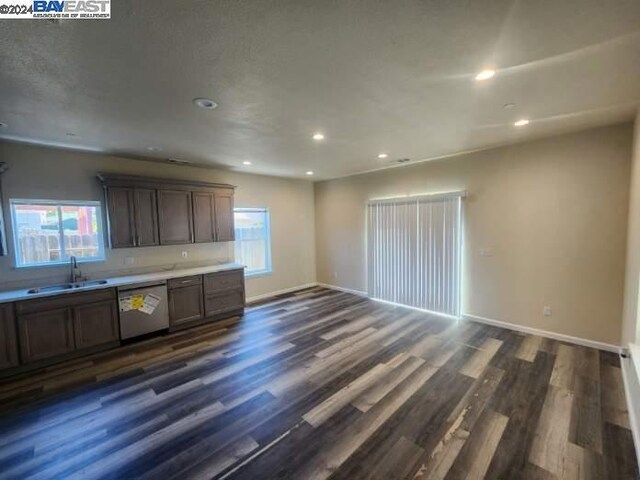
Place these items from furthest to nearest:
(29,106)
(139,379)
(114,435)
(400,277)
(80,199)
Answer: (400,277) < (80,199) < (139,379) < (29,106) < (114,435)

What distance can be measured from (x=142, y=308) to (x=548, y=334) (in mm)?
5546

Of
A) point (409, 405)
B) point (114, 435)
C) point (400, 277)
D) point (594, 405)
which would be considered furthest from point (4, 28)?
point (400, 277)

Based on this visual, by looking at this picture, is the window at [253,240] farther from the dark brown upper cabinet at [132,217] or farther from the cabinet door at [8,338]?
the cabinet door at [8,338]

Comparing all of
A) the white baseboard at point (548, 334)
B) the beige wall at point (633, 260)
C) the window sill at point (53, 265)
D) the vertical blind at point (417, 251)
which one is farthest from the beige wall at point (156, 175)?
the beige wall at point (633, 260)

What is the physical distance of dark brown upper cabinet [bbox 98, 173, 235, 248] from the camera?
3.89m

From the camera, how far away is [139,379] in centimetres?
292

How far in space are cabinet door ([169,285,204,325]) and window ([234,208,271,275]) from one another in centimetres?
131

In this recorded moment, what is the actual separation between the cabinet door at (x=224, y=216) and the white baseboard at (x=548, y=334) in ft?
14.0

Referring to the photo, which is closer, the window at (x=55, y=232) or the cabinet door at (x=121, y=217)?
the window at (x=55, y=232)

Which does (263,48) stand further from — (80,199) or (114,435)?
(80,199)

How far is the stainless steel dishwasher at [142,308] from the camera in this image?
370cm

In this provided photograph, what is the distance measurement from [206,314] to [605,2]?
5073mm

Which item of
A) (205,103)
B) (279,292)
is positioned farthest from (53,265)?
(279,292)

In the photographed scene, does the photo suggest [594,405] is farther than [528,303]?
No
